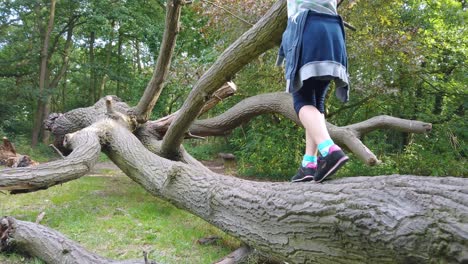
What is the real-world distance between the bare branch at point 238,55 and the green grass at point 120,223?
1.29m

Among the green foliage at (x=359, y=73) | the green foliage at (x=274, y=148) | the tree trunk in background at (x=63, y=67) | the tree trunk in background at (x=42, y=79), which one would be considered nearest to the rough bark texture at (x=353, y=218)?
the green foliage at (x=359, y=73)

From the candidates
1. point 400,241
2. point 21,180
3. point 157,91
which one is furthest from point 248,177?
point 400,241

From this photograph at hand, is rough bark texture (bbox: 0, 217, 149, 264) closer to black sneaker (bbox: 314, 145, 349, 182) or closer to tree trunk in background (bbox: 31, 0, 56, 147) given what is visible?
black sneaker (bbox: 314, 145, 349, 182)

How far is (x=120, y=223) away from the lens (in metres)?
4.51

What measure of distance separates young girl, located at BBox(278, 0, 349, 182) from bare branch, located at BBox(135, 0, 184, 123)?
82.4 inches

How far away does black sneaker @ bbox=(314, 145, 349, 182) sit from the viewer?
2121mm

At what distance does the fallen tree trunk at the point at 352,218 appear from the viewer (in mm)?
1489

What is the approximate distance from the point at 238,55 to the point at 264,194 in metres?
1.41

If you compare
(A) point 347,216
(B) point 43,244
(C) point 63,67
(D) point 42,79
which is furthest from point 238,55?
(C) point 63,67

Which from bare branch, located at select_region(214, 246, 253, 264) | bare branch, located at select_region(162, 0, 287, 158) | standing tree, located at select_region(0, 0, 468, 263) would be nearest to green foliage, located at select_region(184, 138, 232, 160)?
standing tree, located at select_region(0, 0, 468, 263)

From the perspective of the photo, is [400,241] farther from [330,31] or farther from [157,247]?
[157,247]

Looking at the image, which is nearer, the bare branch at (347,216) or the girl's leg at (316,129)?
the bare branch at (347,216)

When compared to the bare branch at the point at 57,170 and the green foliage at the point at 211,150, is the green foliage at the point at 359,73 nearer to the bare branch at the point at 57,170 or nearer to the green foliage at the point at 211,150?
the green foliage at the point at 211,150

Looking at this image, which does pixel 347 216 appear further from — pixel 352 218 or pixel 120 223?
pixel 120 223
